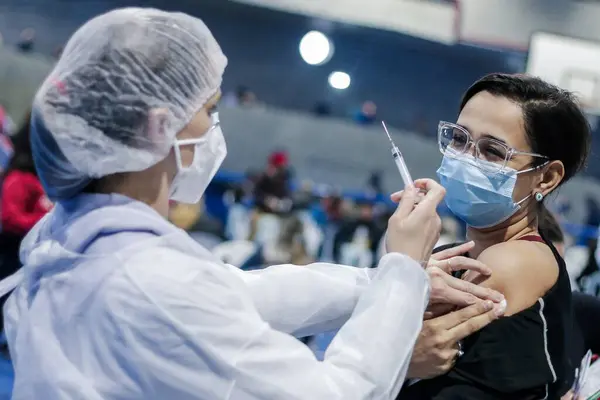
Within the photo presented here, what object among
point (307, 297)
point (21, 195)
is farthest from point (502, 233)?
point (21, 195)

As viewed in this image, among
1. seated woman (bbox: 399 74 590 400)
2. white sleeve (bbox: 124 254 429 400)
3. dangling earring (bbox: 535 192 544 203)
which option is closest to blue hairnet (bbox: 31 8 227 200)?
white sleeve (bbox: 124 254 429 400)

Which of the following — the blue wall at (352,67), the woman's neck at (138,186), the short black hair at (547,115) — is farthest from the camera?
the blue wall at (352,67)

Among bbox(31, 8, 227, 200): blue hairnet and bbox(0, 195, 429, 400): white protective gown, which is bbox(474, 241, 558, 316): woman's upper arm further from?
bbox(31, 8, 227, 200): blue hairnet

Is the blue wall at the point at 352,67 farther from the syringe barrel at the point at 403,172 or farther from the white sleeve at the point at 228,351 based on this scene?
the white sleeve at the point at 228,351

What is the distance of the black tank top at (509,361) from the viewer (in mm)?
1243

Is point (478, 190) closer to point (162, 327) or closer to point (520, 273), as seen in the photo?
point (520, 273)

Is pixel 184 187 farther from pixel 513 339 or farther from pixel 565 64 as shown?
pixel 565 64

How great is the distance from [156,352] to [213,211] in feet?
18.1

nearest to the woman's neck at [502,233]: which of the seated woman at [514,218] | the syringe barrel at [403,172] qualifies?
the seated woman at [514,218]

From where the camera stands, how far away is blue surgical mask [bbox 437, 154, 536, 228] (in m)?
1.37

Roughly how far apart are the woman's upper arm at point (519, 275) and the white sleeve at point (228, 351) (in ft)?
1.02

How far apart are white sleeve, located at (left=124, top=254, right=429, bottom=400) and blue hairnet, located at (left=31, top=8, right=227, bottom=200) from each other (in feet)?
0.59

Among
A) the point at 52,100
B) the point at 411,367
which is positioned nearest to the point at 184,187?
the point at 52,100

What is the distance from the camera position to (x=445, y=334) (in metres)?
1.22
